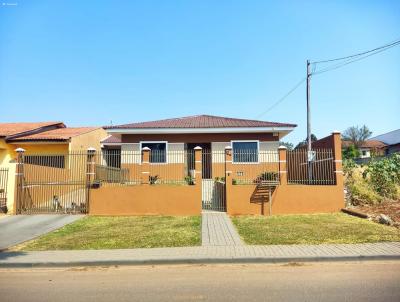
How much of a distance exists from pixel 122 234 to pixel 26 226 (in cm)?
383

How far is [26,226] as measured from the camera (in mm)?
11234

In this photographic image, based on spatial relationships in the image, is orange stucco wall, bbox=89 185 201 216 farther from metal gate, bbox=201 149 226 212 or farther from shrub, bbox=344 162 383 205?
shrub, bbox=344 162 383 205

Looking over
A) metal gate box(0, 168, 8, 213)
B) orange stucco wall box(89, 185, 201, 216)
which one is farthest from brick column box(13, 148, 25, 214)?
orange stucco wall box(89, 185, 201, 216)

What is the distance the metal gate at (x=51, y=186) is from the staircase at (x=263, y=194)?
258 inches

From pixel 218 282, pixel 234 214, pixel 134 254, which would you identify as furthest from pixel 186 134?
pixel 218 282

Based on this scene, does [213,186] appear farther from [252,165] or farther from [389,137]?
[389,137]

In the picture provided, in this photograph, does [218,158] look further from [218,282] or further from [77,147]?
[218,282]

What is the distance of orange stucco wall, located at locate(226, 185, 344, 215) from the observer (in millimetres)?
13289

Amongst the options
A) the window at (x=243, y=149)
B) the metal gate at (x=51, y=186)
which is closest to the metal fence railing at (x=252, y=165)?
the window at (x=243, y=149)

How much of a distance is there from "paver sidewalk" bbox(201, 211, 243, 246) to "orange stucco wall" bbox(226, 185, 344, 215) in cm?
76

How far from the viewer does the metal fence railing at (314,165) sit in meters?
14.0

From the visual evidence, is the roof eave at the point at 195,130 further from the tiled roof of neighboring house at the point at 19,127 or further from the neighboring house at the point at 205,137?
the tiled roof of neighboring house at the point at 19,127

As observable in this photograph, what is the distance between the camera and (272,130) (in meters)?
18.6

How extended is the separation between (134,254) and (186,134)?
40.3ft
